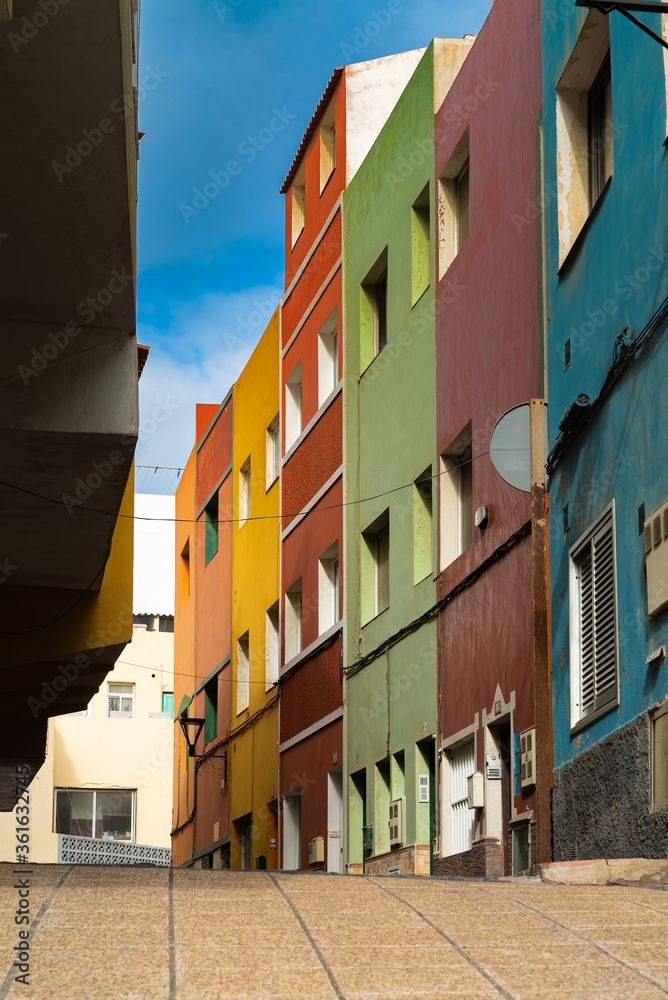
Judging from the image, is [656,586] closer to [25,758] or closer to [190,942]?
[190,942]

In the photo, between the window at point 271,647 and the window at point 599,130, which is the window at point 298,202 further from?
the window at point 599,130

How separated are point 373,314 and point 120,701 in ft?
78.1

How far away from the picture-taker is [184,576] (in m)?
31.5

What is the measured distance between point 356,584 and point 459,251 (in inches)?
196

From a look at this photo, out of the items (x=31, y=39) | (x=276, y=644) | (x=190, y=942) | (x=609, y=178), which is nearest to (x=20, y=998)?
(x=190, y=942)

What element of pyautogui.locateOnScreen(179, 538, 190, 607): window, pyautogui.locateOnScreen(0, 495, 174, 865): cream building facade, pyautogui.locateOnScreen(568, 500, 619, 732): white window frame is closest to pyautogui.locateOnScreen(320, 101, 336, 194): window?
pyautogui.locateOnScreen(179, 538, 190, 607): window

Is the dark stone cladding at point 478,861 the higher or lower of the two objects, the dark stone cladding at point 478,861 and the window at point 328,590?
the lower

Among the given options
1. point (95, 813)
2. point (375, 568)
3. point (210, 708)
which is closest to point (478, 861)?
point (375, 568)

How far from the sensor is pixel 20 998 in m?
4.42

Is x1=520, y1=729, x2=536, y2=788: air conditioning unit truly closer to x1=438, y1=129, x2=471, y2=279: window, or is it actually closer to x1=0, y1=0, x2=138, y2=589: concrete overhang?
x1=0, y1=0, x2=138, y2=589: concrete overhang

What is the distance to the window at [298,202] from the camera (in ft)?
76.9

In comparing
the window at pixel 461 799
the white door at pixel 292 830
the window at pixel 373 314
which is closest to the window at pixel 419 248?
the window at pixel 373 314

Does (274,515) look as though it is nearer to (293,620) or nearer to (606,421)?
(293,620)

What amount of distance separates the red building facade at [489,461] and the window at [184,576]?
53.7 ft
